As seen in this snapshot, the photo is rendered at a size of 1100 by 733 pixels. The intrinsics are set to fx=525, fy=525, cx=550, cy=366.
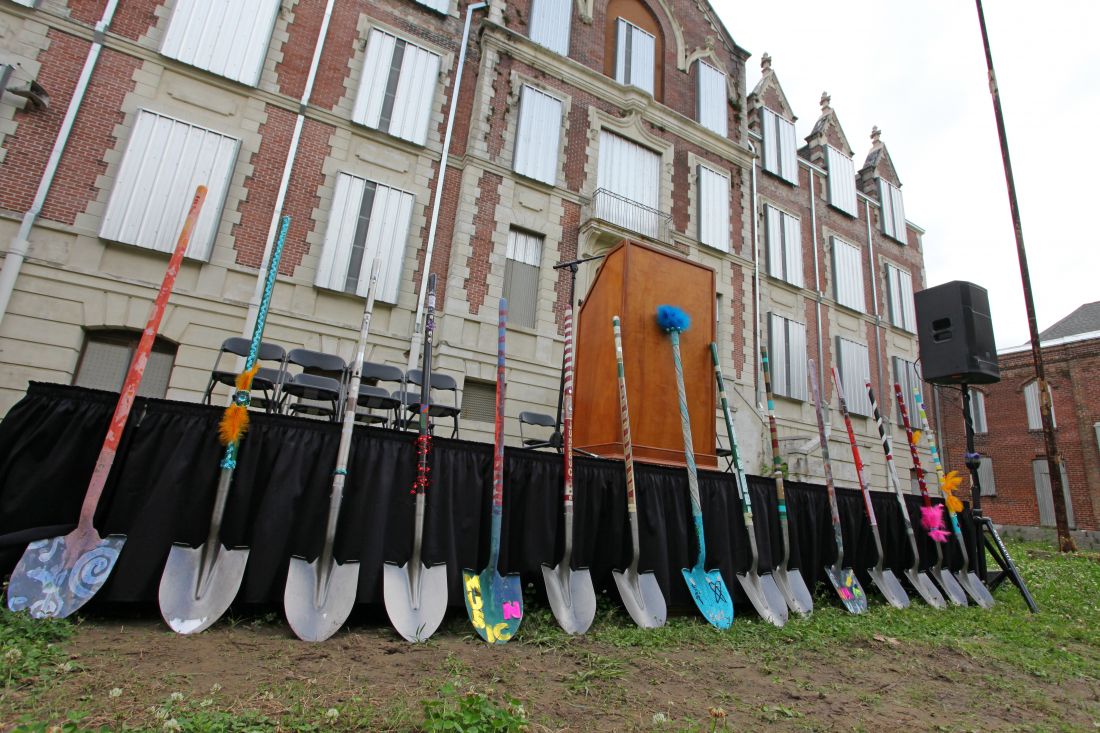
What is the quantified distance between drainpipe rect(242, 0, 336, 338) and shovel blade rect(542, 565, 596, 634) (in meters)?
6.46

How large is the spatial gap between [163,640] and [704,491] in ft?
11.8

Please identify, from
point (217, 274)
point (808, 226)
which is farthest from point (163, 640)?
point (808, 226)

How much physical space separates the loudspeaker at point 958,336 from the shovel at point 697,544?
4.16 m

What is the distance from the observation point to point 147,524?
2875mm

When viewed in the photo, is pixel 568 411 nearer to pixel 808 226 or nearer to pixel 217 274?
pixel 217 274

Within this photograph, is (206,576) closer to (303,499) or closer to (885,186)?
(303,499)

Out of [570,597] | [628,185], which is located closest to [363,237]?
[628,185]

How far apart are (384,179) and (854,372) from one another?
13852 mm

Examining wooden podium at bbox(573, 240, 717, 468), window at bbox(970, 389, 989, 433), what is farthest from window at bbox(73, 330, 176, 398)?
window at bbox(970, 389, 989, 433)

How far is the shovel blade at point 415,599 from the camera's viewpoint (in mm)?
2908

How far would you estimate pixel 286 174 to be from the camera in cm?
875

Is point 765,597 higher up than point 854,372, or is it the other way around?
point 854,372

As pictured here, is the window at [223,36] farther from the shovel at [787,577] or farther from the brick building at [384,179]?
the shovel at [787,577]

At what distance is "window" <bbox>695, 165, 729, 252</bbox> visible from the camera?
1280 centimetres
